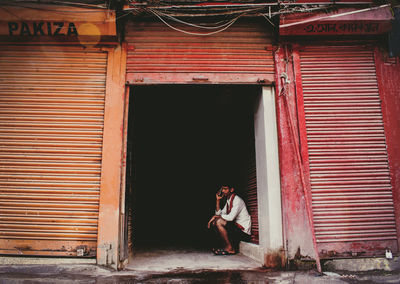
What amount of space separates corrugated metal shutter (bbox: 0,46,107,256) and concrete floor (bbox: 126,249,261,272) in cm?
112

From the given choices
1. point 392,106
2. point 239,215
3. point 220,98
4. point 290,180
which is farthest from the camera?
point 220,98

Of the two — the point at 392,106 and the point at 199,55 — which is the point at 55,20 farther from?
the point at 392,106

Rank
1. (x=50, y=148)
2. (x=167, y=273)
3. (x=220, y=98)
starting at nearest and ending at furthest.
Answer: (x=167, y=273) < (x=50, y=148) < (x=220, y=98)

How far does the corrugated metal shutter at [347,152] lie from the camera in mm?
5008

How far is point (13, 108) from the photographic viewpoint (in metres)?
5.41

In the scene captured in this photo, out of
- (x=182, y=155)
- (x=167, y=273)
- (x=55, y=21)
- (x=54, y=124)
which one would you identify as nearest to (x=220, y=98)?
(x=54, y=124)

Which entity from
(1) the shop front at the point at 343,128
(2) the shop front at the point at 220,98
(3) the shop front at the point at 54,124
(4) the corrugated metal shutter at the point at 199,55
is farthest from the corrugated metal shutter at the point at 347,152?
(3) the shop front at the point at 54,124

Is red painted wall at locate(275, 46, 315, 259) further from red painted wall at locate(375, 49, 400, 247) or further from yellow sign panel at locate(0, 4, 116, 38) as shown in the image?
yellow sign panel at locate(0, 4, 116, 38)

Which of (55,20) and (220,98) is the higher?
(55,20)

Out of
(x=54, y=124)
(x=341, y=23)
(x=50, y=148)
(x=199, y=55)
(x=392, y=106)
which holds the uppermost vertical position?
(x=341, y=23)

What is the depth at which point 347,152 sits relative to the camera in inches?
207

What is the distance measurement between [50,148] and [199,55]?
10.9ft

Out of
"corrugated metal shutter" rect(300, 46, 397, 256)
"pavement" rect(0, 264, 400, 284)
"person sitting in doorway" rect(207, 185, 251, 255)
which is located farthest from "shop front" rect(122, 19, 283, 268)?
"corrugated metal shutter" rect(300, 46, 397, 256)

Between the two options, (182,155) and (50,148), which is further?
(182,155)
